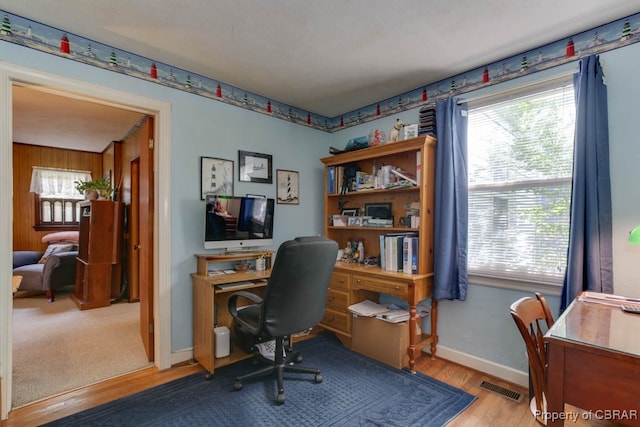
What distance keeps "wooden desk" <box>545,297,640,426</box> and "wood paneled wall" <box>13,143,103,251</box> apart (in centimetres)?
753

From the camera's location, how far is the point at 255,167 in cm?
304

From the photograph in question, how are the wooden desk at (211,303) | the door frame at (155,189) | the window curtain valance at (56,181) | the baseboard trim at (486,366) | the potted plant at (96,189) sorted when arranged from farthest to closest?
the window curtain valance at (56,181)
the potted plant at (96,189)
the wooden desk at (211,303)
the baseboard trim at (486,366)
the door frame at (155,189)

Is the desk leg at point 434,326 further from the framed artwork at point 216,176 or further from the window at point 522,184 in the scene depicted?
the framed artwork at point 216,176

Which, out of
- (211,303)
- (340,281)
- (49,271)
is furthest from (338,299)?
(49,271)

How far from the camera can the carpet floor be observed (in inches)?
89.3

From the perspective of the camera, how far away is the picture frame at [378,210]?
3.01m

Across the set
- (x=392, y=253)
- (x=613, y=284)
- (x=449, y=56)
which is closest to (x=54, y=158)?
(x=392, y=253)

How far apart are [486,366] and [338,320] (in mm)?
1274

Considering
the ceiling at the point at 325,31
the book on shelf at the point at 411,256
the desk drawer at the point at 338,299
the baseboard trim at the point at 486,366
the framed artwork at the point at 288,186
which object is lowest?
the baseboard trim at the point at 486,366

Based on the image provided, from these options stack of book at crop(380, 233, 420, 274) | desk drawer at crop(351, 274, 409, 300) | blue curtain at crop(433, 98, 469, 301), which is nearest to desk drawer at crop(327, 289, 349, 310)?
desk drawer at crop(351, 274, 409, 300)

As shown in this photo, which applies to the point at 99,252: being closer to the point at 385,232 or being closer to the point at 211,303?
the point at 211,303

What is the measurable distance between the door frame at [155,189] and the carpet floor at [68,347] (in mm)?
329

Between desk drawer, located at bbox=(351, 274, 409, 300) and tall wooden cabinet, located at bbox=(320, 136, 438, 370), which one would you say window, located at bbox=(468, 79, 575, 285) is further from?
desk drawer, located at bbox=(351, 274, 409, 300)

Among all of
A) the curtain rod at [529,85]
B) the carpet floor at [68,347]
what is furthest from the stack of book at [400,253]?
the carpet floor at [68,347]
